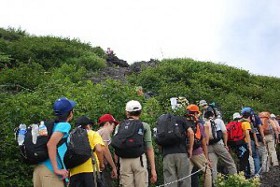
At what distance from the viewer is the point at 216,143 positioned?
435 inches

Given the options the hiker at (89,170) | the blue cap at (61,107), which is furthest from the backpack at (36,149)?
the hiker at (89,170)

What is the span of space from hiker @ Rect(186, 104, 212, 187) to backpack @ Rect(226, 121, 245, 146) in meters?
2.43

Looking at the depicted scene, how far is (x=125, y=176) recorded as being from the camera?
799cm

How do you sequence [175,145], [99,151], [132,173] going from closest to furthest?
[99,151] → [132,173] → [175,145]

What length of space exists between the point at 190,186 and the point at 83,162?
9.61 ft

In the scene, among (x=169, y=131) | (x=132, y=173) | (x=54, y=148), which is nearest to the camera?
(x=54, y=148)

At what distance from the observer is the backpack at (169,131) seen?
861 centimetres

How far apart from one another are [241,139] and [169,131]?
4.16 metres

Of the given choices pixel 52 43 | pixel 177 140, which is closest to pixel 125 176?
pixel 177 140

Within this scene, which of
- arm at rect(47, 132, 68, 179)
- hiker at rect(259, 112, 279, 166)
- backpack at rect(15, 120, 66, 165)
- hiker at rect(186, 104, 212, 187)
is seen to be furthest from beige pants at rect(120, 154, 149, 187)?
hiker at rect(259, 112, 279, 166)

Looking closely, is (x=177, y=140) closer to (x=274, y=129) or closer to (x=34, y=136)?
(x=34, y=136)

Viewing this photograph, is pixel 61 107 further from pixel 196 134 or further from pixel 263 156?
pixel 263 156

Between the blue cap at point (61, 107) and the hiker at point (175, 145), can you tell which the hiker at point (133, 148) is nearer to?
the hiker at point (175, 145)

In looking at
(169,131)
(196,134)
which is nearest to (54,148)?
(169,131)
